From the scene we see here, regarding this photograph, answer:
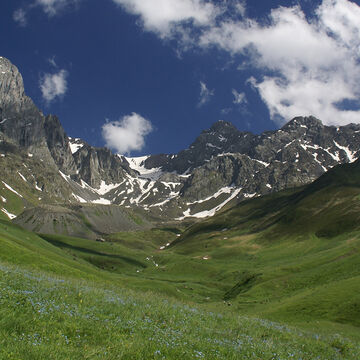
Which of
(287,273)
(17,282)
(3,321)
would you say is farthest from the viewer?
(287,273)

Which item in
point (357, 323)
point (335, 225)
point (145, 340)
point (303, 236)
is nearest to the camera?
point (145, 340)

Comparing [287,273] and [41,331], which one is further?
[287,273]

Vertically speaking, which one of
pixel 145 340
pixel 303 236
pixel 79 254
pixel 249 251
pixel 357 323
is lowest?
pixel 79 254

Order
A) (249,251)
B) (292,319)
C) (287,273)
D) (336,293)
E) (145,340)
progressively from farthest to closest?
1. (249,251)
2. (287,273)
3. (336,293)
4. (292,319)
5. (145,340)

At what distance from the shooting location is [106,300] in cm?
1678

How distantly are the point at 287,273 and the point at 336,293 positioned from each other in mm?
40531

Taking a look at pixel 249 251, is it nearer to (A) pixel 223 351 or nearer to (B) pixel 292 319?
(B) pixel 292 319

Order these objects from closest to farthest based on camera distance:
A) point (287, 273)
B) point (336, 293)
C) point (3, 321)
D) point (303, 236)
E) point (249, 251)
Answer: point (3, 321) < point (336, 293) < point (287, 273) < point (303, 236) < point (249, 251)

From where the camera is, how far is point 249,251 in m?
186

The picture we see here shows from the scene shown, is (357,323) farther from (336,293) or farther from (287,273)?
(287,273)

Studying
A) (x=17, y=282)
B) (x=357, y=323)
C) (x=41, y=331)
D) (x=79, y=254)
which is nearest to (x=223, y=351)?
(x=41, y=331)

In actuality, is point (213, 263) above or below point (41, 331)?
above

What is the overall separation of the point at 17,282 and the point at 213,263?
6352 inches

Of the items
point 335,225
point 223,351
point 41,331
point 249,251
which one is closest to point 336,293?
point 223,351
